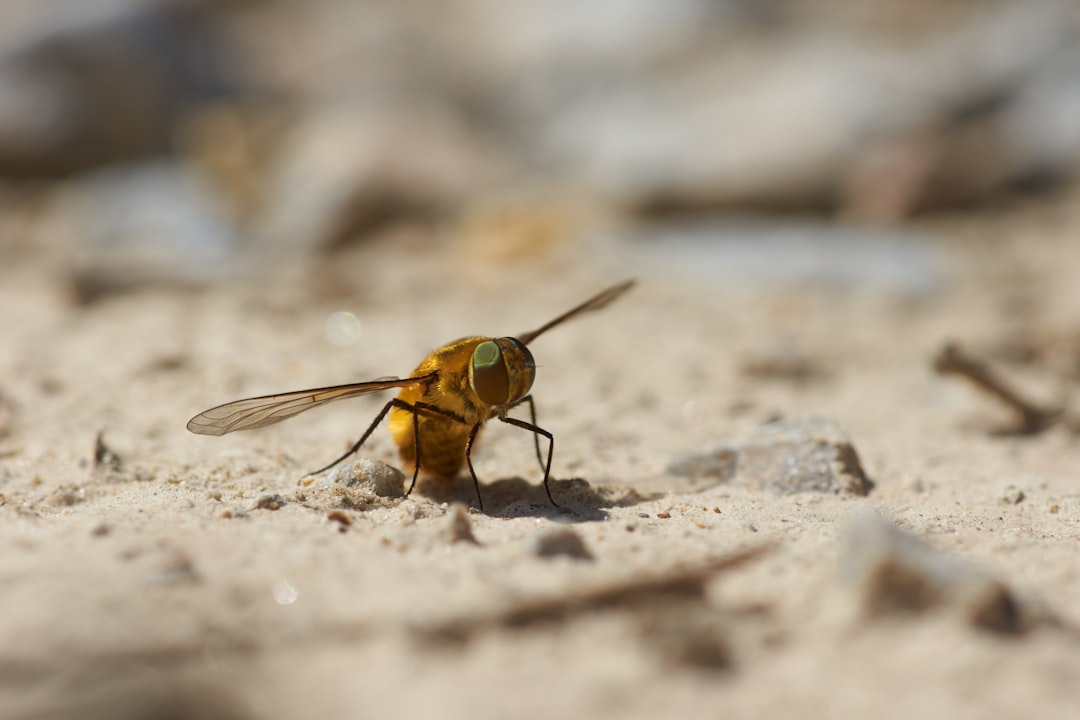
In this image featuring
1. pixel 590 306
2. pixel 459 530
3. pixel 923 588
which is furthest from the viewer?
pixel 590 306

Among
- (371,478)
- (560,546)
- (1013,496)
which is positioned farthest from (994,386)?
(371,478)

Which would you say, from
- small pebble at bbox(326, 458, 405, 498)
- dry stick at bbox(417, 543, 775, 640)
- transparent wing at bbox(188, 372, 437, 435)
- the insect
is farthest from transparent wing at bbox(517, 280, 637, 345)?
dry stick at bbox(417, 543, 775, 640)

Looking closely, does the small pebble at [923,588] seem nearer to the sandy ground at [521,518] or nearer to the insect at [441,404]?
the sandy ground at [521,518]

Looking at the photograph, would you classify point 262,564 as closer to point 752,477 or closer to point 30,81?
point 752,477

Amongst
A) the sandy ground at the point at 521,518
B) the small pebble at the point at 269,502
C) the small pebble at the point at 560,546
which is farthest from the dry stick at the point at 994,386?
the small pebble at the point at 269,502

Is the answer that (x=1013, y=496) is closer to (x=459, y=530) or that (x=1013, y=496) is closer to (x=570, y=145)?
(x=459, y=530)

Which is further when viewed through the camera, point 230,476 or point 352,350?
point 352,350

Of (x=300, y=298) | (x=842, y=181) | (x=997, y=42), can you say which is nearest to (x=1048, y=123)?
(x=997, y=42)
